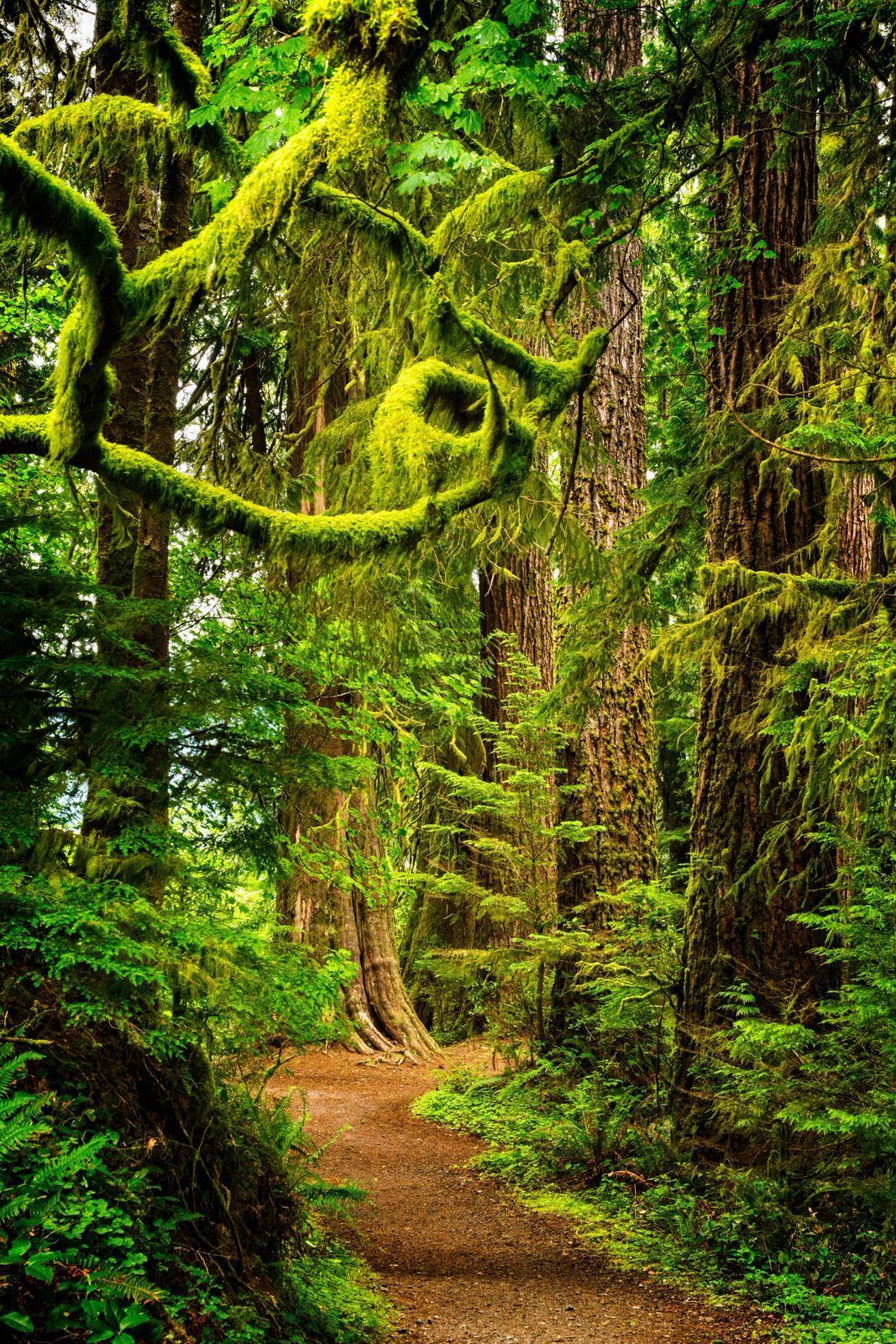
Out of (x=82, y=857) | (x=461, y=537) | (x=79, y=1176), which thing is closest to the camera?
(x=79, y=1176)

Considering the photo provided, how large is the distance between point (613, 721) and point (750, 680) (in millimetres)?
2515

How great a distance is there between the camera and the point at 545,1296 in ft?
15.0

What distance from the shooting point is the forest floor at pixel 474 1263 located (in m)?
4.18

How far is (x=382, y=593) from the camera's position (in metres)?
5.43

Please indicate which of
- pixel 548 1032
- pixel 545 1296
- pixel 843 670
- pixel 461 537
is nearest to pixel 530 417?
pixel 461 537

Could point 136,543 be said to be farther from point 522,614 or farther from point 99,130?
point 522,614

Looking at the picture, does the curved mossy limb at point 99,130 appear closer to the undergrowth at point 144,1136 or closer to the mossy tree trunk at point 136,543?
the mossy tree trunk at point 136,543

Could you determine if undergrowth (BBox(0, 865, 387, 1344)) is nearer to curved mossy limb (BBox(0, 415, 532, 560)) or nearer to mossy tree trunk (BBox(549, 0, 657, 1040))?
curved mossy limb (BBox(0, 415, 532, 560))

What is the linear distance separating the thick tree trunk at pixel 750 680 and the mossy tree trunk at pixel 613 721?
1633 mm

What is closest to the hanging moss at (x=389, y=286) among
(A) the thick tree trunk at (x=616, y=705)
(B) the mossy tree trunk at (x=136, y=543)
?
(B) the mossy tree trunk at (x=136, y=543)

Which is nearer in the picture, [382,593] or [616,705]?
[382,593]

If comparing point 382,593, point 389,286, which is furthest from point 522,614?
point 389,286

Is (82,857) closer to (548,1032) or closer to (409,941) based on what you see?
(548,1032)

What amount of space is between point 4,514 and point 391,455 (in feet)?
5.54
